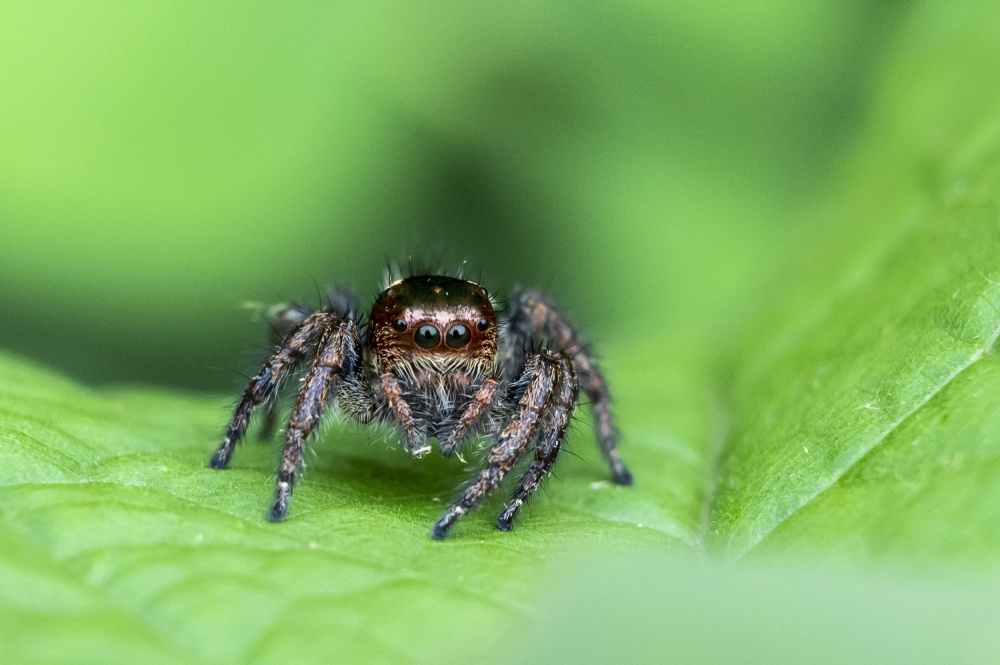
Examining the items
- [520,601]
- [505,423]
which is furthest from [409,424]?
[520,601]

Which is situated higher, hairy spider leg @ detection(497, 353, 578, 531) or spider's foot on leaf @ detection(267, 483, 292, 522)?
hairy spider leg @ detection(497, 353, 578, 531)

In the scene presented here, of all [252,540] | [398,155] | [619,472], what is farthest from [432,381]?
[398,155]

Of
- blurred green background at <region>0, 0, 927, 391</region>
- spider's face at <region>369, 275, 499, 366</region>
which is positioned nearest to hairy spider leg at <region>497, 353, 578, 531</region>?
spider's face at <region>369, 275, 499, 366</region>

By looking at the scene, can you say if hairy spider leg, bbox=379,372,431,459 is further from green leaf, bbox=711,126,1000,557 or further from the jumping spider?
green leaf, bbox=711,126,1000,557

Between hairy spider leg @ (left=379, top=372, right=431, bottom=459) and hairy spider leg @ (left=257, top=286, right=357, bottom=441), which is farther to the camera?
hairy spider leg @ (left=257, top=286, right=357, bottom=441)

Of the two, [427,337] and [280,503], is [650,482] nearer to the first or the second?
[427,337]

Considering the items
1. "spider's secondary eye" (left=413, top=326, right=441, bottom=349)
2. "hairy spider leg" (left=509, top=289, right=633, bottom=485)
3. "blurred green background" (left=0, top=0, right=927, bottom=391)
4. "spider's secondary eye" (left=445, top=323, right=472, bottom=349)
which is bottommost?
"spider's secondary eye" (left=413, top=326, right=441, bottom=349)

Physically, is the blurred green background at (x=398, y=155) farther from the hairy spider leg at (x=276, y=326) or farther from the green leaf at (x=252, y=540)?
the green leaf at (x=252, y=540)

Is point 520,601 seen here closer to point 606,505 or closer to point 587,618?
point 587,618
